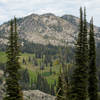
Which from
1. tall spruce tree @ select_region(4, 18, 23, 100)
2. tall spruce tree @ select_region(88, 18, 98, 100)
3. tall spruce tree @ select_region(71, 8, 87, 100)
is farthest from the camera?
tall spruce tree @ select_region(88, 18, 98, 100)

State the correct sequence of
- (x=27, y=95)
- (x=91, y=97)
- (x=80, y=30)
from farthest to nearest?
(x=27, y=95) < (x=91, y=97) < (x=80, y=30)

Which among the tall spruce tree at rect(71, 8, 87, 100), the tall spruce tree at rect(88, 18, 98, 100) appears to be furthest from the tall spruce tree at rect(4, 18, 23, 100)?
the tall spruce tree at rect(88, 18, 98, 100)

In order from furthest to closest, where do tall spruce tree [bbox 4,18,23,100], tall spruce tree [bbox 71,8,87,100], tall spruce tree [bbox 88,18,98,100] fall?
tall spruce tree [bbox 88,18,98,100] < tall spruce tree [bbox 4,18,23,100] < tall spruce tree [bbox 71,8,87,100]

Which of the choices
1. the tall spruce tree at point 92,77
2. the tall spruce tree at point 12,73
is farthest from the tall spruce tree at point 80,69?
the tall spruce tree at point 12,73

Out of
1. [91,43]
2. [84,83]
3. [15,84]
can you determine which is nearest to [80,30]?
[91,43]

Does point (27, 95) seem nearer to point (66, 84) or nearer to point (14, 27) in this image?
point (14, 27)

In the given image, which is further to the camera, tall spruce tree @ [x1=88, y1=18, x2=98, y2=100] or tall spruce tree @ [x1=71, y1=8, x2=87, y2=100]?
tall spruce tree @ [x1=88, y1=18, x2=98, y2=100]

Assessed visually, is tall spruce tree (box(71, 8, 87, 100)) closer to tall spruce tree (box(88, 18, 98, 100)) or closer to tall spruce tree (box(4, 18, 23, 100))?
tall spruce tree (box(88, 18, 98, 100))

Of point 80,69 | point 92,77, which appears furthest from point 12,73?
point 92,77

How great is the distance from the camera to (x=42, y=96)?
95.0m

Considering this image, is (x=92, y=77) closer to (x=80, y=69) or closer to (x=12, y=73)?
(x=80, y=69)

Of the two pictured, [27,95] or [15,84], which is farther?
[27,95]

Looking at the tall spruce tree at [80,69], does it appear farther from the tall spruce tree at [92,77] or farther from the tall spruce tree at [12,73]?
the tall spruce tree at [12,73]

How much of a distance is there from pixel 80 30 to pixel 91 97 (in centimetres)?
1337
